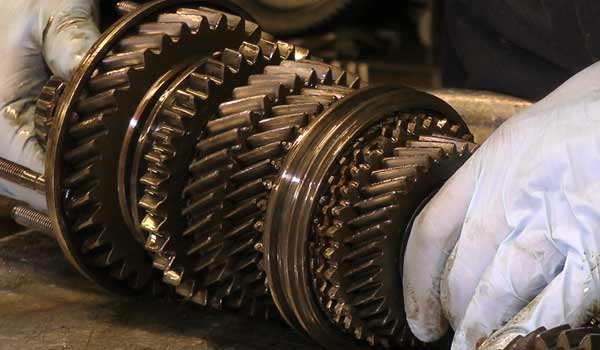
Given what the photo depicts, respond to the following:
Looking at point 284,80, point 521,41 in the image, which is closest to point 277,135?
point 284,80

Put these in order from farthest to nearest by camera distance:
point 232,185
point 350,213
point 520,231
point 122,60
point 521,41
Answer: point 521,41, point 122,60, point 232,185, point 350,213, point 520,231

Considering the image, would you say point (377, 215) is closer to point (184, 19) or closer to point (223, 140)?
point (223, 140)

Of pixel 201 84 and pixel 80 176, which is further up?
pixel 201 84

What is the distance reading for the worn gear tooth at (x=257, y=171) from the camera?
1.58 metres

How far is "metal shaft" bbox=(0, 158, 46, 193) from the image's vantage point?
1844 millimetres

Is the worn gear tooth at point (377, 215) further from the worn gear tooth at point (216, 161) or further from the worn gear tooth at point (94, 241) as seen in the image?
the worn gear tooth at point (94, 241)

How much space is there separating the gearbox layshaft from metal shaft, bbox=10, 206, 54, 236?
131mm

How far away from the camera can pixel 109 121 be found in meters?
1.67

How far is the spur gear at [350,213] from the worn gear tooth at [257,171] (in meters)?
0.05

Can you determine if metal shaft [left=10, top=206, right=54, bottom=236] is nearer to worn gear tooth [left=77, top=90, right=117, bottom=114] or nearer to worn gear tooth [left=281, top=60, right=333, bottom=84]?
worn gear tooth [left=77, top=90, right=117, bottom=114]

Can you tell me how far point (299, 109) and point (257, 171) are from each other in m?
0.12

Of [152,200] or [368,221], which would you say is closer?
[368,221]

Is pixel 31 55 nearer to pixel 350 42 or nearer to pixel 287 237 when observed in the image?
pixel 287 237

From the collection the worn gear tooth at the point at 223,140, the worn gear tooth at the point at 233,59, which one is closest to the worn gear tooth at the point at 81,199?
the worn gear tooth at the point at 223,140
